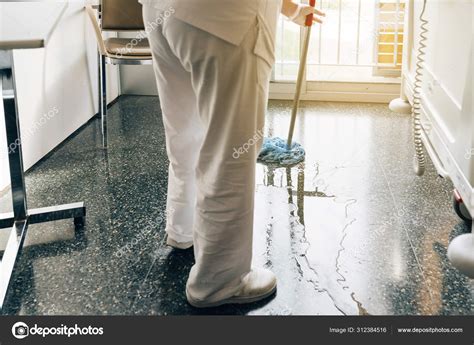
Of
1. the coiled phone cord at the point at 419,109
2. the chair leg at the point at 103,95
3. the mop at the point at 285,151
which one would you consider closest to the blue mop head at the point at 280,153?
→ the mop at the point at 285,151

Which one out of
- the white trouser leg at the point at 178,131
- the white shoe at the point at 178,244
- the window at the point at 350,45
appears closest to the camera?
the white trouser leg at the point at 178,131

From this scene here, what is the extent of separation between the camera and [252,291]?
1532mm

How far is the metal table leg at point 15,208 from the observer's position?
5.64 feet

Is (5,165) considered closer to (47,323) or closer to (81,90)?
(81,90)

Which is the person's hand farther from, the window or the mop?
the window

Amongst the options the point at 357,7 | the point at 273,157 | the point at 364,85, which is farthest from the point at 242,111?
the point at 357,7

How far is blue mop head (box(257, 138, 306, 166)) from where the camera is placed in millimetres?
2555

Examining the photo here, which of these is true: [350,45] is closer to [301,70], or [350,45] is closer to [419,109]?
[301,70]

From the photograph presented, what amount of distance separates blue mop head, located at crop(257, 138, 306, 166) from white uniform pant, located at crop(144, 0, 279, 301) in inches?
38.7

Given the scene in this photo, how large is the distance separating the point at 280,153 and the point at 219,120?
1292 mm

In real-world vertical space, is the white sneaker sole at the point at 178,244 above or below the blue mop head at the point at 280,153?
below

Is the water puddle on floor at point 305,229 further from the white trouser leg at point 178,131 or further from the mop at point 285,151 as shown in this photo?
the white trouser leg at point 178,131

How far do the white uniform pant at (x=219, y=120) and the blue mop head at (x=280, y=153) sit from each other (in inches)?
38.7

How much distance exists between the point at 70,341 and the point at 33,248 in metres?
0.56
